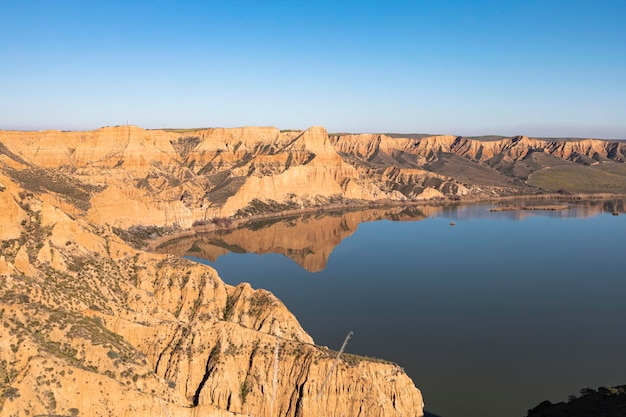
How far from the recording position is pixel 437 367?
161 feet

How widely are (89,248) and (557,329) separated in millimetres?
53542

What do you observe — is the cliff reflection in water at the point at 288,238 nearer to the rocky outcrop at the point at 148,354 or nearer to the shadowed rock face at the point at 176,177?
the shadowed rock face at the point at 176,177

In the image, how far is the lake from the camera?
47.4 metres

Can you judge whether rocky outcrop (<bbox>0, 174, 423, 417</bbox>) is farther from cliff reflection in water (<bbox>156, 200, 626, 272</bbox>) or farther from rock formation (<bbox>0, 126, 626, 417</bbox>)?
cliff reflection in water (<bbox>156, 200, 626, 272</bbox>)

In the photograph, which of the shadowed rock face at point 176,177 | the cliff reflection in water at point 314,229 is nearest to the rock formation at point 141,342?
the shadowed rock face at point 176,177

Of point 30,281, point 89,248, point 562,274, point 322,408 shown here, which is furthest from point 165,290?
point 562,274

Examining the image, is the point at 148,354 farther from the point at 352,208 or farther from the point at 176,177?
the point at 352,208

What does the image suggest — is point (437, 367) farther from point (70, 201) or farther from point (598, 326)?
point (70, 201)

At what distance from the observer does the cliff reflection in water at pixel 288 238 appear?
103 m

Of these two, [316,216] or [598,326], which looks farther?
[316,216]

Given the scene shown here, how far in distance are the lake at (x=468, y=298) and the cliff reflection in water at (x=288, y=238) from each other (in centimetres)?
44

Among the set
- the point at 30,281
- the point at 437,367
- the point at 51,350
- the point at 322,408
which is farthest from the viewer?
the point at 437,367

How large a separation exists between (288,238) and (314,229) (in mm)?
12650

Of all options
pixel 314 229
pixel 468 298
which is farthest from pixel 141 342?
pixel 314 229
